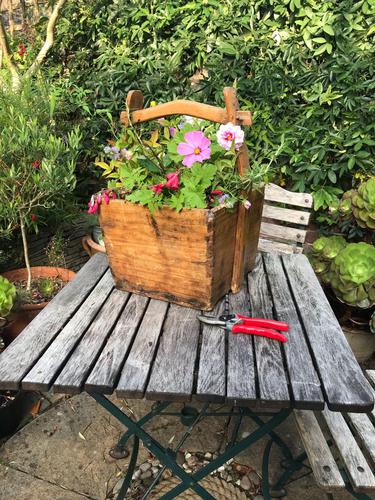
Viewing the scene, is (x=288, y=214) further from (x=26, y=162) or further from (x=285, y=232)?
(x=26, y=162)

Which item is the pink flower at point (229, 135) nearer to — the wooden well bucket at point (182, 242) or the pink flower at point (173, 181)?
the wooden well bucket at point (182, 242)

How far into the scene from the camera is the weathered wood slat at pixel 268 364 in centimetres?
100

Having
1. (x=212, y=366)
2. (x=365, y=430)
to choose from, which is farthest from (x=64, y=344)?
(x=365, y=430)

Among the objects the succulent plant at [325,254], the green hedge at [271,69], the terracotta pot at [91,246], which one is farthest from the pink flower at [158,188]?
the terracotta pot at [91,246]

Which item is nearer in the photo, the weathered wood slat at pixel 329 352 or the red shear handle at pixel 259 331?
the weathered wood slat at pixel 329 352

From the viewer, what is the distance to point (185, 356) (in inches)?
45.4

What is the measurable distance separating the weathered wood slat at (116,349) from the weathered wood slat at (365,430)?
2.97 feet

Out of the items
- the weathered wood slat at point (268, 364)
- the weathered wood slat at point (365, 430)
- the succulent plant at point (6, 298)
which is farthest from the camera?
the succulent plant at point (6, 298)

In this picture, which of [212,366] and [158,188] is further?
[158,188]

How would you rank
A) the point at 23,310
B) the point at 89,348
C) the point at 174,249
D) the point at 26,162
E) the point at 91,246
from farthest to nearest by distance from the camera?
the point at 91,246, the point at 23,310, the point at 26,162, the point at 174,249, the point at 89,348

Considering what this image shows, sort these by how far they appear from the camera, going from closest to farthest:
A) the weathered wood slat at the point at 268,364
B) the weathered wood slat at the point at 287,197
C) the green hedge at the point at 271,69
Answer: the weathered wood slat at the point at 268,364
the weathered wood slat at the point at 287,197
the green hedge at the point at 271,69

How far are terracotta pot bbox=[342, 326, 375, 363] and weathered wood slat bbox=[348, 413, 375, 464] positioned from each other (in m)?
1.25

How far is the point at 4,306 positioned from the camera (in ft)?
7.42

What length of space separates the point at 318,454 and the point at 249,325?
0.55m
